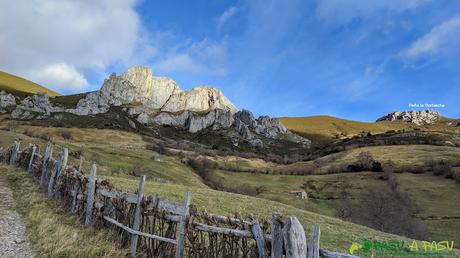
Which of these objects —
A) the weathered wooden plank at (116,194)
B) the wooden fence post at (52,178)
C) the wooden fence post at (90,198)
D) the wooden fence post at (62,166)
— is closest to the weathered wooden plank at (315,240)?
the weathered wooden plank at (116,194)

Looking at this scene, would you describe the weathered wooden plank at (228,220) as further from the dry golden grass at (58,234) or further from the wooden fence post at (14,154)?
the wooden fence post at (14,154)

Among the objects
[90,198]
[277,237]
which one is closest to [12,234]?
[90,198]

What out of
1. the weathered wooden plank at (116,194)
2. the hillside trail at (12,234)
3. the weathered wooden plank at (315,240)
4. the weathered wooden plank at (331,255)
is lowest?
the hillside trail at (12,234)

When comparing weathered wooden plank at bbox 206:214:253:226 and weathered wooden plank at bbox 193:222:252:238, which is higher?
weathered wooden plank at bbox 206:214:253:226

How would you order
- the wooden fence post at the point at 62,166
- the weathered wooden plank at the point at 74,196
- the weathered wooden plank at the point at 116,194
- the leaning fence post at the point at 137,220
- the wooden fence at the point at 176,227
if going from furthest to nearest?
the wooden fence post at the point at 62,166
the weathered wooden plank at the point at 74,196
the weathered wooden plank at the point at 116,194
the leaning fence post at the point at 137,220
the wooden fence at the point at 176,227

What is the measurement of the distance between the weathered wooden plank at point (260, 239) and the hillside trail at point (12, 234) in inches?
258

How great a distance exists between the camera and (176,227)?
12.1 meters

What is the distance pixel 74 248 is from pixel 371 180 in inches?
4120

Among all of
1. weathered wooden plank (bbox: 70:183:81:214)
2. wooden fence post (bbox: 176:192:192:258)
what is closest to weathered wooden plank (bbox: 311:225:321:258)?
wooden fence post (bbox: 176:192:192:258)

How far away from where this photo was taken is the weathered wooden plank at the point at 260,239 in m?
9.49

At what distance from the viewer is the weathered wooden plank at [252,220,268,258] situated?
31.1 feet

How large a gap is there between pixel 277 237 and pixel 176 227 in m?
4.29

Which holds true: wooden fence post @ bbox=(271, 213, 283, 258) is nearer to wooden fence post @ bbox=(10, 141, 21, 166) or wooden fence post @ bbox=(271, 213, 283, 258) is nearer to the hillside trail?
the hillside trail

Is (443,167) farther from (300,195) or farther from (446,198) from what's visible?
(300,195)
